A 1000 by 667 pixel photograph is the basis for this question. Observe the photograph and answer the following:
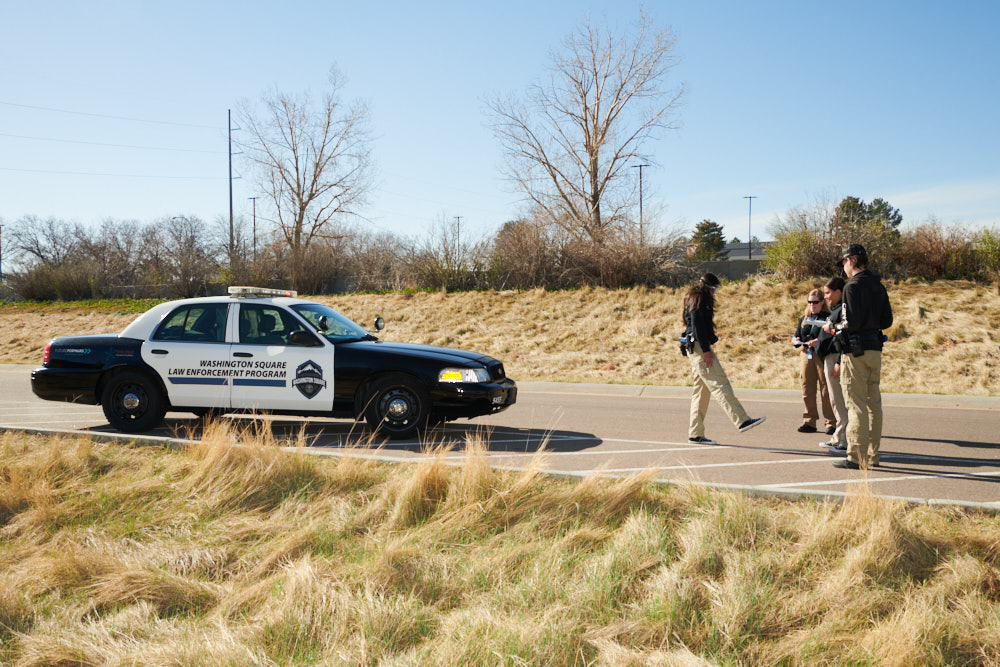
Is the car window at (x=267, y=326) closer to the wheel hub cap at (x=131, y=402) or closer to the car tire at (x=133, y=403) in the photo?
the car tire at (x=133, y=403)

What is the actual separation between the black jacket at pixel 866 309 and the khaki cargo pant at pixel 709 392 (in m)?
1.41

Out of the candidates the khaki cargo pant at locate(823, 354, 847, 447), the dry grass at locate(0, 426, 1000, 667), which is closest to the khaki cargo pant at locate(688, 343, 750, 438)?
the khaki cargo pant at locate(823, 354, 847, 447)

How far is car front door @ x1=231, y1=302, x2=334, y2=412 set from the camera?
8.25 metres

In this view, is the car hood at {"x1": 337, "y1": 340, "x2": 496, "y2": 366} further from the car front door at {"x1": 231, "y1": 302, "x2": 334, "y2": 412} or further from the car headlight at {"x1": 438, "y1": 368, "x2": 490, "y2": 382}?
the car front door at {"x1": 231, "y1": 302, "x2": 334, "y2": 412}

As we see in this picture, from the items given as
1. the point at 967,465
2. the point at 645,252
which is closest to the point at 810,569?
the point at 967,465

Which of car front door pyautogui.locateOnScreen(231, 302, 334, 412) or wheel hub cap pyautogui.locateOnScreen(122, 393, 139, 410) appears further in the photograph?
wheel hub cap pyautogui.locateOnScreen(122, 393, 139, 410)

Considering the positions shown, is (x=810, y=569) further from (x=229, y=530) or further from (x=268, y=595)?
(x=229, y=530)

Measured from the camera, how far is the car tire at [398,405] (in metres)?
8.14

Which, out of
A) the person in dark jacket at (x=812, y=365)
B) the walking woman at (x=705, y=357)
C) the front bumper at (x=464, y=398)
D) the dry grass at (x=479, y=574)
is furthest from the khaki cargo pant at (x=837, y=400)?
the front bumper at (x=464, y=398)

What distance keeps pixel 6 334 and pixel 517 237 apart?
21542 mm

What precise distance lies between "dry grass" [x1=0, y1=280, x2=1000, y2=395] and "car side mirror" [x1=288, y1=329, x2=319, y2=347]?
29.3 ft

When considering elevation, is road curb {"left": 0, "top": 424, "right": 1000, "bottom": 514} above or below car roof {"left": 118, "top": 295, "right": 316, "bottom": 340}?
below

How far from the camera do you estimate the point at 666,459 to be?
7371mm

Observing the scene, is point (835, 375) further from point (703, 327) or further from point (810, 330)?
point (703, 327)
